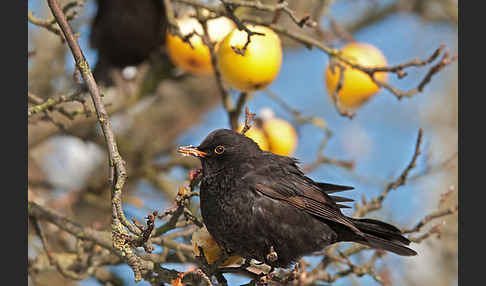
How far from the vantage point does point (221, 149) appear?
2.70 m

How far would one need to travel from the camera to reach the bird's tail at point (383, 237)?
2.72m

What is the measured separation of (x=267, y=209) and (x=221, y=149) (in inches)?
14.9

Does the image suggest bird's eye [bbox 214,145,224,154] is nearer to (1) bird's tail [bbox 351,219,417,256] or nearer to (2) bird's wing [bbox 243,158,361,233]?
(2) bird's wing [bbox 243,158,361,233]

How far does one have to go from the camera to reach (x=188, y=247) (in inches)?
105

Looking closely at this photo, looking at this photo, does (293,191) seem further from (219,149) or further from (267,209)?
(219,149)

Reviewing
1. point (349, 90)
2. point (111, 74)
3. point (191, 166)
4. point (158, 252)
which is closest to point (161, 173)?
point (191, 166)

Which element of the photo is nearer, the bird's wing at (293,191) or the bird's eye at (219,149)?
the bird's wing at (293,191)

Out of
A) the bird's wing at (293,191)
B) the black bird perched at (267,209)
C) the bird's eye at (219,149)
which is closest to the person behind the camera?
the black bird perched at (267,209)

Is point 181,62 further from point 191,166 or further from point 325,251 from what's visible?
point 325,251

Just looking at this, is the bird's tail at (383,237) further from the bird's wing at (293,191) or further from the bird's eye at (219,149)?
the bird's eye at (219,149)

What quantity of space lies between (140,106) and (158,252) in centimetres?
208

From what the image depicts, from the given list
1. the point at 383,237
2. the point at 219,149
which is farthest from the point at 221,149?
the point at 383,237

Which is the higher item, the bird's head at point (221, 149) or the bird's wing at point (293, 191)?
the bird's head at point (221, 149)

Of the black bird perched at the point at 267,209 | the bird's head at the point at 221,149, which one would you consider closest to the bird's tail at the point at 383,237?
the black bird perched at the point at 267,209
